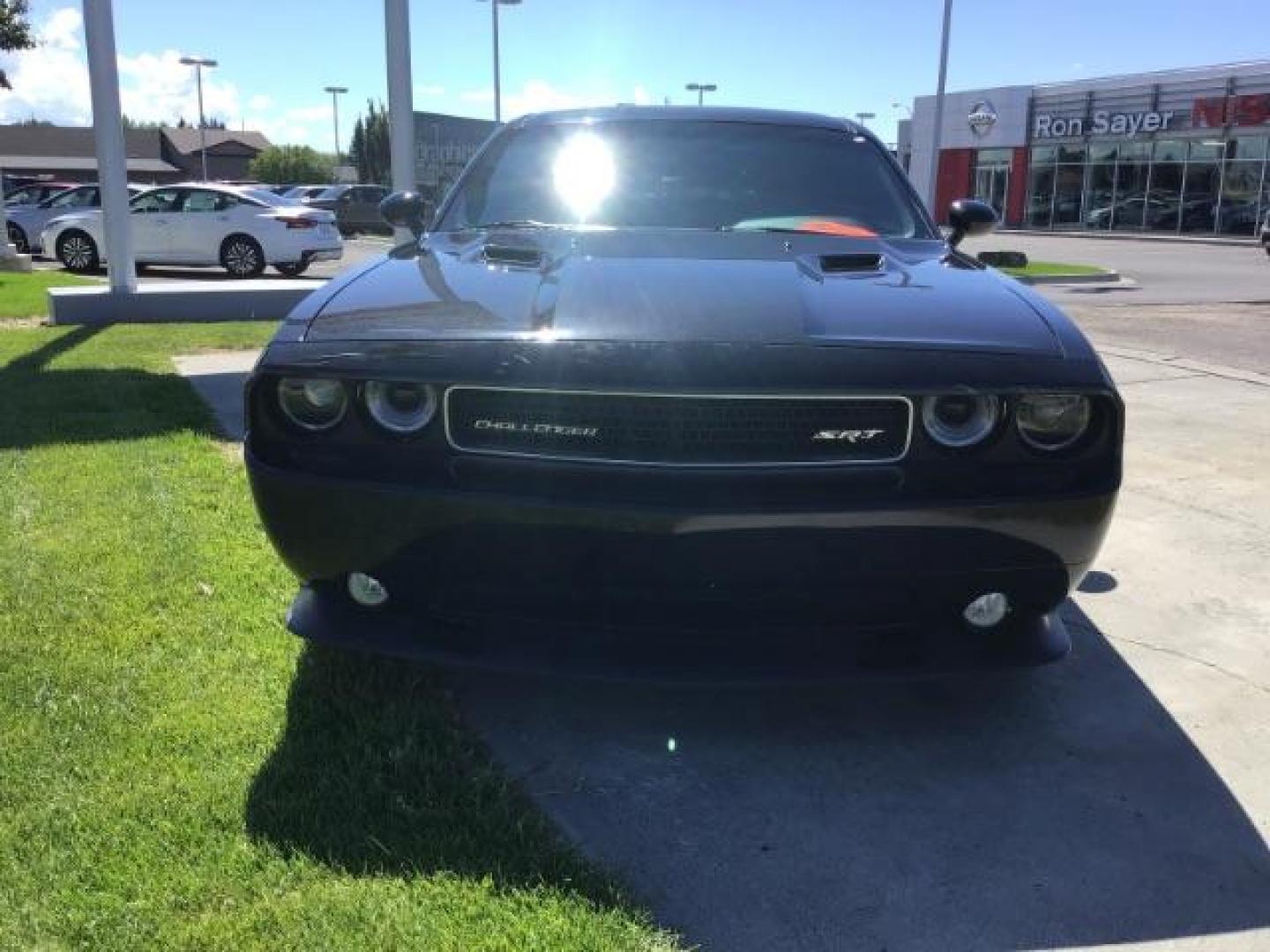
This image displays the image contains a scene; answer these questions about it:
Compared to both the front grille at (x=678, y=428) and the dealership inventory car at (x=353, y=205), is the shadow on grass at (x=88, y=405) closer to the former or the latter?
the front grille at (x=678, y=428)

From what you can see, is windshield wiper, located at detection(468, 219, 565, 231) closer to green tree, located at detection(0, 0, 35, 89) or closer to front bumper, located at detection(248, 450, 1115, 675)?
front bumper, located at detection(248, 450, 1115, 675)

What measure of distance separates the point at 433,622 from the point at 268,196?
16530 millimetres

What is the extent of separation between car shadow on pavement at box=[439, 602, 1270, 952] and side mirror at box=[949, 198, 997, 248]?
1.87 m

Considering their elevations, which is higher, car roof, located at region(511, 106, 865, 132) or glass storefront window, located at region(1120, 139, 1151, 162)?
glass storefront window, located at region(1120, 139, 1151, 162)

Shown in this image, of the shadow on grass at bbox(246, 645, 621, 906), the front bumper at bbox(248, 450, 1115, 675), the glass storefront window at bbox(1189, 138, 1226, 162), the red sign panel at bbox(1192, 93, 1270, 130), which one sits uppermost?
the red sign panel at bbox(1192, 93, 1270, 130)

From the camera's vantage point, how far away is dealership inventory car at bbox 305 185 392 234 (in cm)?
2972

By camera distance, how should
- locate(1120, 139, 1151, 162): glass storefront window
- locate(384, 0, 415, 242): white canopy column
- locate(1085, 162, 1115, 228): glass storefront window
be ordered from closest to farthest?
locate(384, 0, 415, 242): white canopy column
locate(1120, 139, 1151, 162): glass storefront window
locate(1085, 162, 1115, 228): glass storefront window

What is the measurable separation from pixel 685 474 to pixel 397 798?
91 cm

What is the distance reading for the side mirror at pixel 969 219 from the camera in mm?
4258

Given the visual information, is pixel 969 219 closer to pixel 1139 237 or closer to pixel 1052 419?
pixel 1052 419

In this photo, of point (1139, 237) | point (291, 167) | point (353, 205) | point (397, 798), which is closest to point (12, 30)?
point (353, 205)

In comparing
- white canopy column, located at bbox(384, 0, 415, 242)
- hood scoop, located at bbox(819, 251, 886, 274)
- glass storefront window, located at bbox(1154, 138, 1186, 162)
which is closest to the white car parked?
white canopy column, located at bbox(384, 0, 415, 242)

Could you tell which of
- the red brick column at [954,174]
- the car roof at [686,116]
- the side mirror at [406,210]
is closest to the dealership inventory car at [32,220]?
the side mirror at [406,210]

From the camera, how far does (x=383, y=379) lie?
7.65 feet
